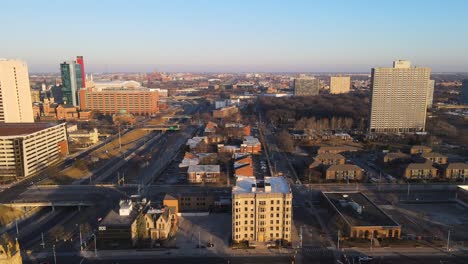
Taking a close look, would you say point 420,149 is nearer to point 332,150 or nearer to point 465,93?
point 332,150

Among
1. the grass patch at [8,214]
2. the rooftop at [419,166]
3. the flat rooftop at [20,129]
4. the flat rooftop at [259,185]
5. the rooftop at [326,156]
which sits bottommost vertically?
the grass patch at [8,214]

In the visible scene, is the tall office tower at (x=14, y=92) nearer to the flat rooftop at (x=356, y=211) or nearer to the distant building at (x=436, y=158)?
the flat rooftop at (x=356, y=211)

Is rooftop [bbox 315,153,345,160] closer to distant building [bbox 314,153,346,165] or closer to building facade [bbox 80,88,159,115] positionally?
distant building [bbox 314,153,346,165]

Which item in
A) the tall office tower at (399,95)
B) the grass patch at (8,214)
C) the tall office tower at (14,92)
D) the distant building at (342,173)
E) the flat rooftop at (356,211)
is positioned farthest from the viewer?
the tall office tower at (399,95)

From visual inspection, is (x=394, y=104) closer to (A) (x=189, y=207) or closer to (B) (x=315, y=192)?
(B) (x=315, y=192)

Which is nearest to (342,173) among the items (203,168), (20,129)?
(203,168)

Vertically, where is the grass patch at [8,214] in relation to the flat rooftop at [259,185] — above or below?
below

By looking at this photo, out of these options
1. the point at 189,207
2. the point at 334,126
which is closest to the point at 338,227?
the point at 189,207

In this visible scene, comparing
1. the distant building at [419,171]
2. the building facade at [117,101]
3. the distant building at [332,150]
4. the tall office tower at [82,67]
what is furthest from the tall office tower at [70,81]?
the distant building at [419,171]
